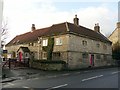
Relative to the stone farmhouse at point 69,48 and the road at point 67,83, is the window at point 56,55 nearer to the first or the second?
the stone farmhouse at point 69,48

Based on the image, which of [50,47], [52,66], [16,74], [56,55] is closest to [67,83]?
[16,74]

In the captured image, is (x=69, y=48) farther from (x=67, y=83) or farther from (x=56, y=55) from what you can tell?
(x=67, y=83)

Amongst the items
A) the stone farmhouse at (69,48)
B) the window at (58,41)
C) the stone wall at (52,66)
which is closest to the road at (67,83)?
the stone wall at (52,66)

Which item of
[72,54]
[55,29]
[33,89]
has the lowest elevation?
[33,89]

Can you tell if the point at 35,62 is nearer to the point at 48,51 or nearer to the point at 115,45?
the point at 48,51

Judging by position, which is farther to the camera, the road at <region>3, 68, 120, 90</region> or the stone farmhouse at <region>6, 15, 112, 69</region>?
the stone farmhouse at <region>6, 15, 112, 69</region>

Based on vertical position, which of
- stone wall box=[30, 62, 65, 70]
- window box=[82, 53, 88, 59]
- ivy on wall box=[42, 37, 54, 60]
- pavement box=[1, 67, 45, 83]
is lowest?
pavement box=[1, 67, 45, 83]

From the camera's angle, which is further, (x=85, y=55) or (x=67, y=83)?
(x=85, y=55)

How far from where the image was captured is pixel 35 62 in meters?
35.2

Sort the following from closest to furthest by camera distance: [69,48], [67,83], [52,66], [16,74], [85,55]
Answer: [67,83] → [16,74] → [52,66] → [69,48] → [85,55]

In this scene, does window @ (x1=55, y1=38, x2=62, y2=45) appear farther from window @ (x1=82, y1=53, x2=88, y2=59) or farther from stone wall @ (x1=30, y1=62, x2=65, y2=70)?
window @ (x1=82, y1=53, x2=88, y2=59)

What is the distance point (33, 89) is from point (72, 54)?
20638mm

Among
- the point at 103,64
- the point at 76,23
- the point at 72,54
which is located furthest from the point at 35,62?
the point at 103,64

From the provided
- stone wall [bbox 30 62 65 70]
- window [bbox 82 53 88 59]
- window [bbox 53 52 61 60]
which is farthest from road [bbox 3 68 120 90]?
window [bbox 82 53 88 59]
